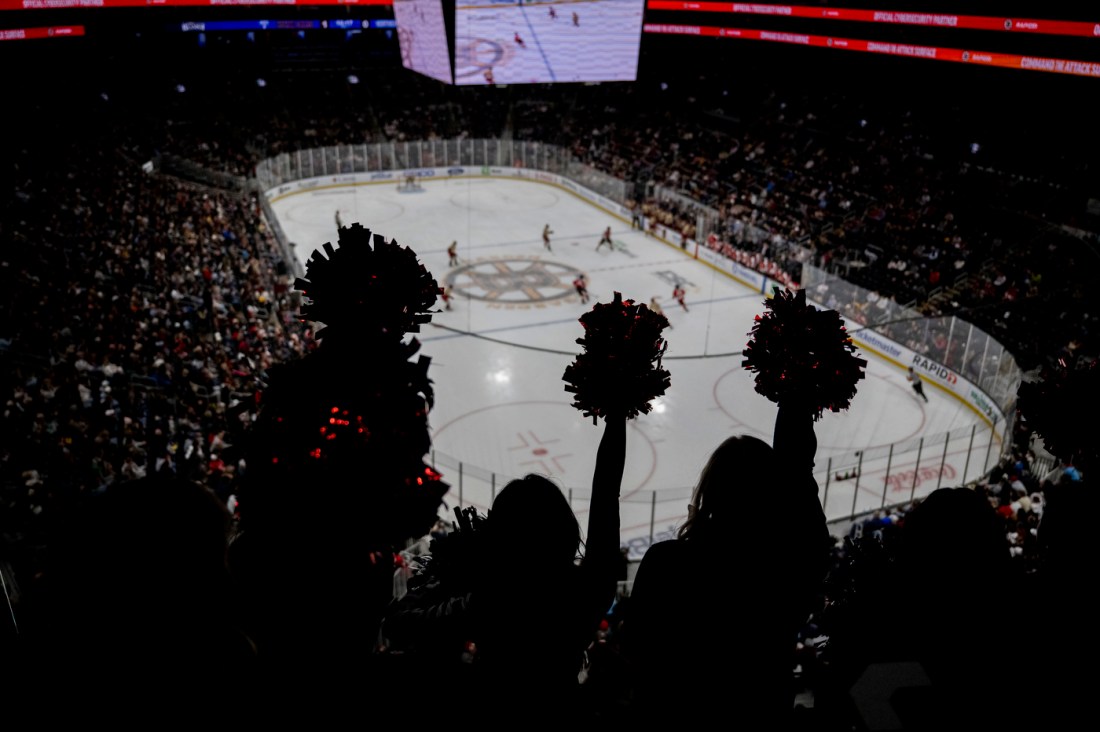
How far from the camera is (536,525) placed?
248cm

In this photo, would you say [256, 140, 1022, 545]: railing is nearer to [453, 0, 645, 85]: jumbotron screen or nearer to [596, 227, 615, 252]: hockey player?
[596, 227, 615, 252]: hockey player

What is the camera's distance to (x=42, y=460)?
33.5 ft

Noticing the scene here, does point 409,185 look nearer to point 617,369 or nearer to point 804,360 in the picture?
point 804,360

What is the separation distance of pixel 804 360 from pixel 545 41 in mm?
17844

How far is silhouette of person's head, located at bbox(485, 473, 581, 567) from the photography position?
8.10 feet

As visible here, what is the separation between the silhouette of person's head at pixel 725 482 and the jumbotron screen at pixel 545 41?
1756 cm

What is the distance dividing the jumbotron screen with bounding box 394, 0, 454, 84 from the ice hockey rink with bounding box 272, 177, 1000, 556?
6.25 m

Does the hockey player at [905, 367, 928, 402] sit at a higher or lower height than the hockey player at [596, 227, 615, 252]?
higher

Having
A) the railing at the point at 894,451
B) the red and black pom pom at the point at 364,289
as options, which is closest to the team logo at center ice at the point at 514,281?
the railing at the point at 894,451

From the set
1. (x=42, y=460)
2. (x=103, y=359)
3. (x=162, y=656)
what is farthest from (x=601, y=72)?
(x=162, y=656)

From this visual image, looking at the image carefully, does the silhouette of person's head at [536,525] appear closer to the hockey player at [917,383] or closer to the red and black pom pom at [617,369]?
the red and black pom pom at [617,369]

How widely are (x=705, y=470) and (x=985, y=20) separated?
31.8m

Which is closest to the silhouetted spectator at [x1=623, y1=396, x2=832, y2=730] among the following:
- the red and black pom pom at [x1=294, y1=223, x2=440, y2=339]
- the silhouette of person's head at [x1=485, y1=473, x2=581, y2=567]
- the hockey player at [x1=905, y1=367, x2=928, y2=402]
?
the silhouette of person's head at [x1=485, y1=473, x2=581, y2=567]

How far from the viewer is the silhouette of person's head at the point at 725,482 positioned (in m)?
2.69
